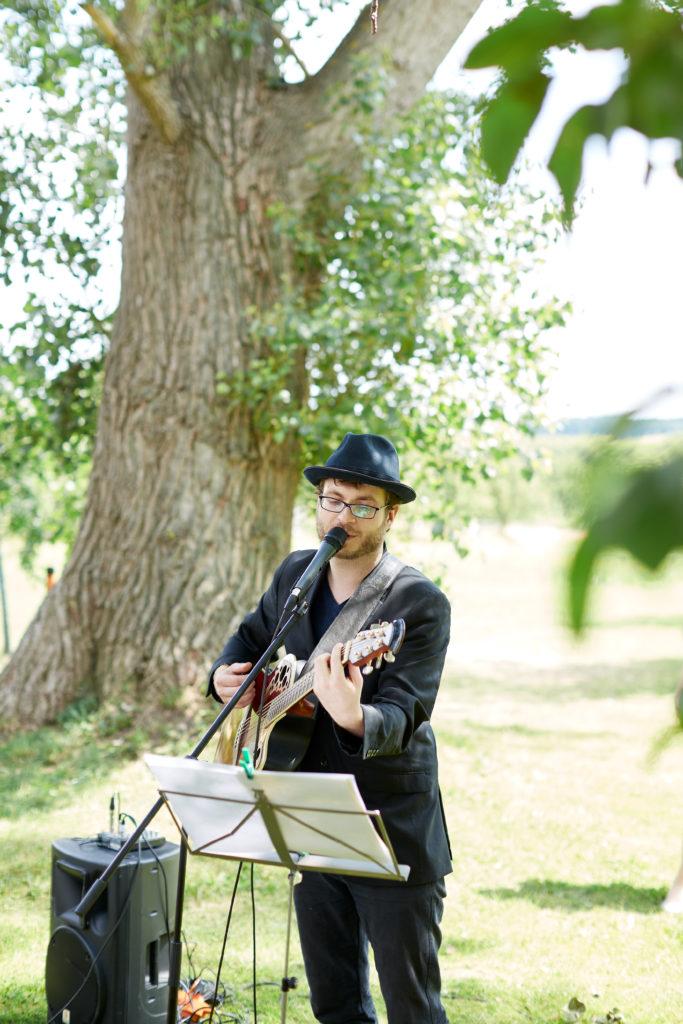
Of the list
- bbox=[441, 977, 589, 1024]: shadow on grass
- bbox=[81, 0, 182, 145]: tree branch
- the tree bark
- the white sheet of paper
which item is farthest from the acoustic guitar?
bbox=[81, 0, 182, 145]: tree branch

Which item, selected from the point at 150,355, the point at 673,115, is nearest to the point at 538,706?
the point at 150,355

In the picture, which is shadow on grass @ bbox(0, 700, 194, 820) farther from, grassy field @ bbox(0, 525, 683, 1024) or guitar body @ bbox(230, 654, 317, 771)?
guitar body @ bbox(230, 654, 317, 771)

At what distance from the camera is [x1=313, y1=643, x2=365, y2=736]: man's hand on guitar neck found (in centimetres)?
245

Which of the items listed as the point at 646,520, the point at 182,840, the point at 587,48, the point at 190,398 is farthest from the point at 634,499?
the point at 190,398

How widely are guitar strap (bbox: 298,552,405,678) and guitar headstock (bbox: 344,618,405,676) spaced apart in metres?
0.40

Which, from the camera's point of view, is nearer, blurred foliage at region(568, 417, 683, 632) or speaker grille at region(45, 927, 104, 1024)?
blurred foliage at region(568, 417, 683, 632)

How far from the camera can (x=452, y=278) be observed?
23.5 feet

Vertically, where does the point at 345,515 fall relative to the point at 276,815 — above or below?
→ above

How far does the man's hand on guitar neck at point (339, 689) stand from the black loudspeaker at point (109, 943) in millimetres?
1338

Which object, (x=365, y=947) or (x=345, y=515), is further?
(x=365, y=947)

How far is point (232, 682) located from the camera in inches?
117

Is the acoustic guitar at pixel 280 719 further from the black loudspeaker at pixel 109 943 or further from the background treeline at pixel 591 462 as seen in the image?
the background treeline at pixel 591 462

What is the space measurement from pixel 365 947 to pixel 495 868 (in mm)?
2755

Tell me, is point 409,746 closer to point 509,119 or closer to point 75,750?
point 509,119
